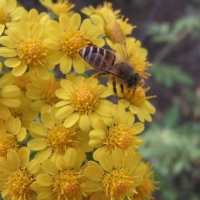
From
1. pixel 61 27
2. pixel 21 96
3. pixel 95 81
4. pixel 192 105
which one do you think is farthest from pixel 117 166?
pixel 192 105

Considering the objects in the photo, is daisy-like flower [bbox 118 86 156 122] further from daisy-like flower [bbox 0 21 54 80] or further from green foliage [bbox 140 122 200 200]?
green foliage [bbox 140 122 200 200]

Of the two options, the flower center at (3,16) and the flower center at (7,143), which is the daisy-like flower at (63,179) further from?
the flower center at (3,16)

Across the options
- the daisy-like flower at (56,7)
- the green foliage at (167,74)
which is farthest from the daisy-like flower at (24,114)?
the green foliage at (167,74)

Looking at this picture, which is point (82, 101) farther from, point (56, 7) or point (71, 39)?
point (56, 7)

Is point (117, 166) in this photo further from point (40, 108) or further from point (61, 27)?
point (61, 27)

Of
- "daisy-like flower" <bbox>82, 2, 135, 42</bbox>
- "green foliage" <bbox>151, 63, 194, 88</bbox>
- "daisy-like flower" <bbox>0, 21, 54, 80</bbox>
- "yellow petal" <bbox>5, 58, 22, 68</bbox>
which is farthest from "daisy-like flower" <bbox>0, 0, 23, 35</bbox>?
"green foliage" <bbox>151, 63, 194, 88</bbox>

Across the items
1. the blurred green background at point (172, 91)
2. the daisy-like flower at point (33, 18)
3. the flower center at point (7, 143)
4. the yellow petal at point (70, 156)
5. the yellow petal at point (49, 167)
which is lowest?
the blurred green background at point (172, 91)
